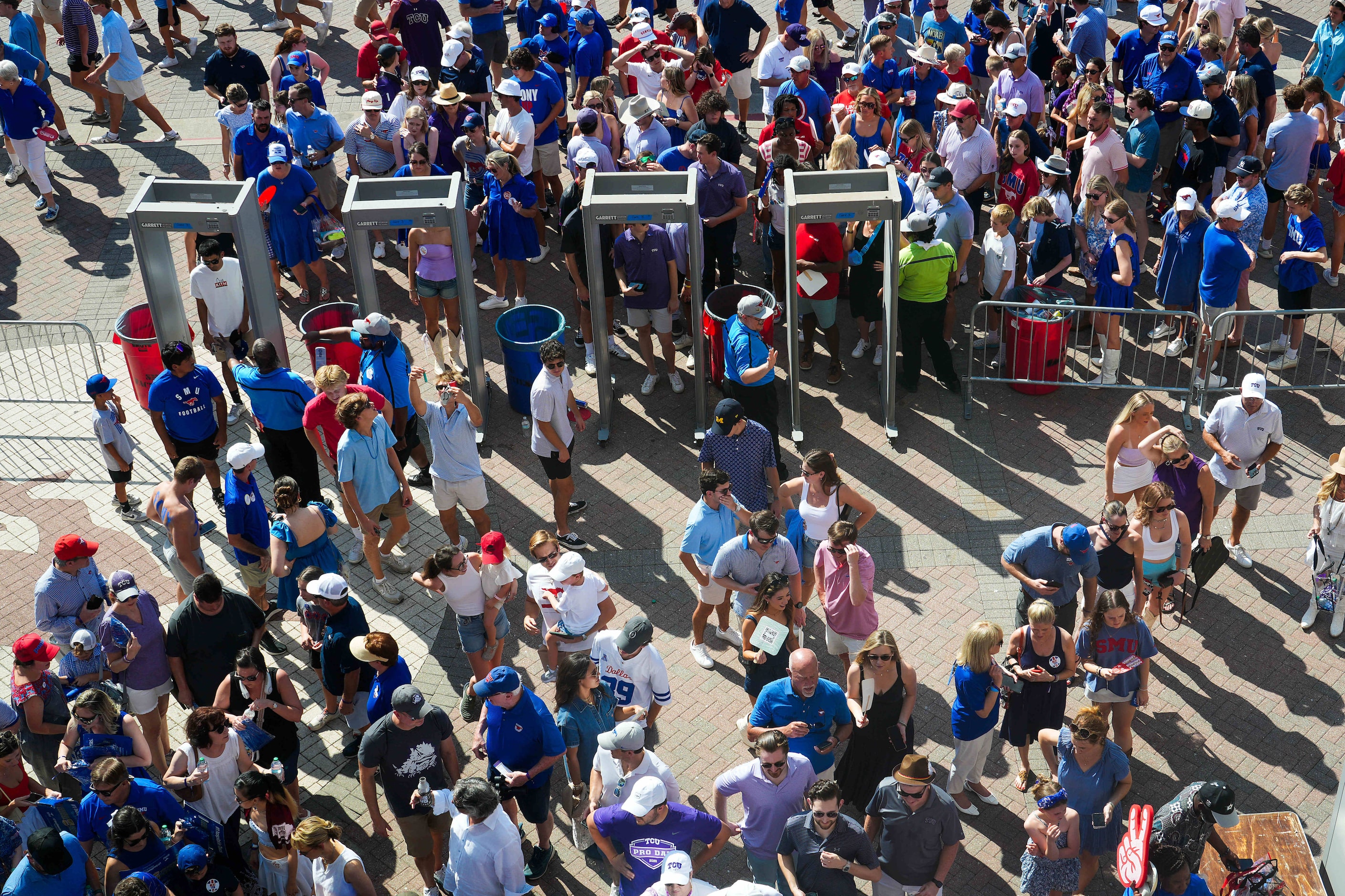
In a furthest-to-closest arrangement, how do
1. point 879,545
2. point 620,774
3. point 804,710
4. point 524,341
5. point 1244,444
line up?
point 524,341
point 879,545
point 1244,444
point 804,710
point 620,774

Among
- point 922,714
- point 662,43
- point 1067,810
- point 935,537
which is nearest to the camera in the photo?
point 1067,810

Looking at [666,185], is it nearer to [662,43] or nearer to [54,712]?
[662,43]

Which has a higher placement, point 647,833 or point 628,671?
point 628,671

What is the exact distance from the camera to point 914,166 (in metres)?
13.8

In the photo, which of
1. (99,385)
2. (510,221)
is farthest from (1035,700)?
(99,385)

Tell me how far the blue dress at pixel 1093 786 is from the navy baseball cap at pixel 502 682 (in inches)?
120

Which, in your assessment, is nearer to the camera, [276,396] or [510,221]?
[276,396]

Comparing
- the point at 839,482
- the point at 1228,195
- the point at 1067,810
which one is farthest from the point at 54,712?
the point at 1228,195

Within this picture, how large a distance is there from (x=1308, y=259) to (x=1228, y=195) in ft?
A: 2.91

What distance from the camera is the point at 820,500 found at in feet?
31.0

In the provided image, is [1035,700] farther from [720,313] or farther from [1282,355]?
[1282,355]

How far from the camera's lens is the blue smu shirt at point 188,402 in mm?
10703

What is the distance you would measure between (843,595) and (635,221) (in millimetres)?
4157

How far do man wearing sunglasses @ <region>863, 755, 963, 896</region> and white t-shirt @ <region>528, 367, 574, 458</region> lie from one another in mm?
4211
